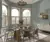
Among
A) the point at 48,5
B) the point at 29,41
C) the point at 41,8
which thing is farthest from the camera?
the point at 41,8

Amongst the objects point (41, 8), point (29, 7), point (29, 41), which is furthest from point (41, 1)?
point (29, 41)

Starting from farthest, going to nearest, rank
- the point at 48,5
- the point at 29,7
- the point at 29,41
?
the point at 29,7
the point at 48,5
the point at 29,41

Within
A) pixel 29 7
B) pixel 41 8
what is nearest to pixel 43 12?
pixel 41 8

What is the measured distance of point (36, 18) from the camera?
339 inches

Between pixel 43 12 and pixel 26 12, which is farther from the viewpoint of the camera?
pixel 26 12

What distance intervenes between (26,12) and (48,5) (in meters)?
2.30

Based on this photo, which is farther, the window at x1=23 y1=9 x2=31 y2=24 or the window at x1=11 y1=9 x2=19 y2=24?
the window at x1=23 y1=9 x2=31 y2=24

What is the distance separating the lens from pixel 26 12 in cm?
884

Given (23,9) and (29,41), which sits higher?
(23,9)

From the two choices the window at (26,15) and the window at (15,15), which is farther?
the window at (26,15)

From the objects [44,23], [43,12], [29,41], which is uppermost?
[43,12]

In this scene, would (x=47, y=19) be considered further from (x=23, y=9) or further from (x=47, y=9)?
(x=23, y=9)

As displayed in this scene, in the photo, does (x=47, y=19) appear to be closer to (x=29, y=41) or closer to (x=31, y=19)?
(x=31, y=19)

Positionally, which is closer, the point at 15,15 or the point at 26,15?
the point at 15,15
